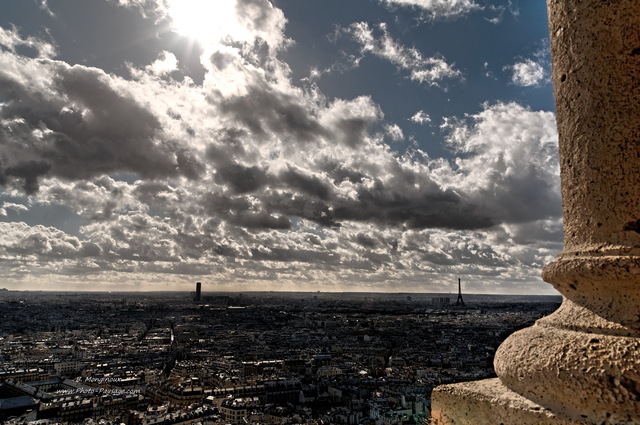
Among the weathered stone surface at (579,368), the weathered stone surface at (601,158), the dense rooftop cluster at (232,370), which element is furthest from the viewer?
the dense rooftop cluster at (232,370)

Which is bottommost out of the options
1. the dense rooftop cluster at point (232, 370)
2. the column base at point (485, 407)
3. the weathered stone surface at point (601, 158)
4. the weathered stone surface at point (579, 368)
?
the dense rooftop cluster at point (232, 370)

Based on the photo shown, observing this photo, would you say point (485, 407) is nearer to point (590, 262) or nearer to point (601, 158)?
point (590, 262)

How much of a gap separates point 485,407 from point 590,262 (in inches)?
21.6

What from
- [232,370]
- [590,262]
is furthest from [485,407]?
[232,370]

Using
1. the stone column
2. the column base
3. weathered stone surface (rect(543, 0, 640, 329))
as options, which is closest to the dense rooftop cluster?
the column base

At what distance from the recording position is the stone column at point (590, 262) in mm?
1626

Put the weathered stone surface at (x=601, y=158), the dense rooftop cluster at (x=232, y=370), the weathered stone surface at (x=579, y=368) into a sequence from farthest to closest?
the dense rooftop cluster at (x=232, y=370) < the weathered stone surface at (x=601, y=158) < the weathered stone surface at (x=579, y=368)

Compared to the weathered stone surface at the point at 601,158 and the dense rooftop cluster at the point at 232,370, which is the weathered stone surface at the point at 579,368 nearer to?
the weathered stone surface at the point at 601,158

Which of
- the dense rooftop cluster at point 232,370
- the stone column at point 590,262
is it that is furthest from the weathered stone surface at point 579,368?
the dense rooftop cluster at point 232,370

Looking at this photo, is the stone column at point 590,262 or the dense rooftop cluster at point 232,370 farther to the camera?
the dense rooftop cluster at point 232,370

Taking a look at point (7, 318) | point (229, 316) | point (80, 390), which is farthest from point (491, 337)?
point (7, 318)

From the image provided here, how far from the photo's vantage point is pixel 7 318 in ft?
377

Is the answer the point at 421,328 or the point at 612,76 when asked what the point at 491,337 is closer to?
the point at 421,328

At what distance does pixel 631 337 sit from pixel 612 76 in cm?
77
